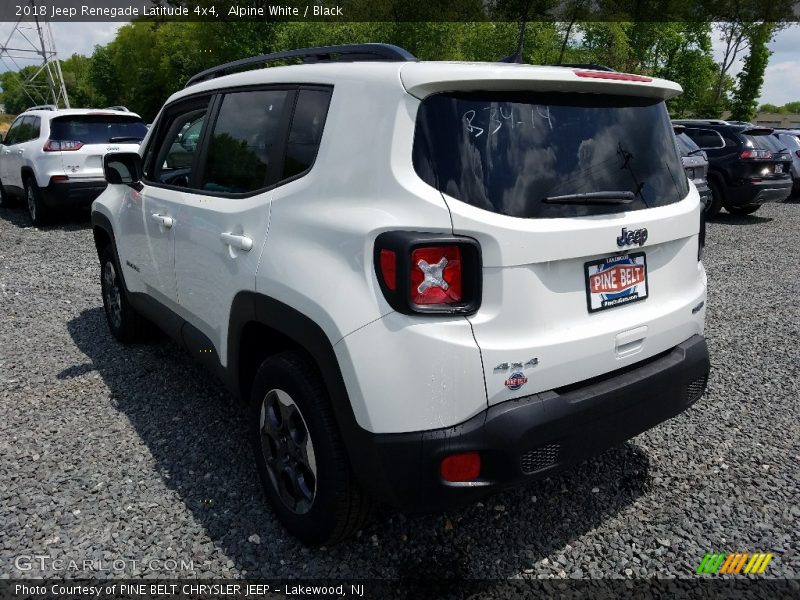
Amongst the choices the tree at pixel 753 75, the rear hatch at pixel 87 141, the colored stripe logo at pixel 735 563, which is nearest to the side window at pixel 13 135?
the rear hatch at pixel 87 141

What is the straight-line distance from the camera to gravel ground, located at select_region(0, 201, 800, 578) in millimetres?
2498

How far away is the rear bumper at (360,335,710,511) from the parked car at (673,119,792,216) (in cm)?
1027

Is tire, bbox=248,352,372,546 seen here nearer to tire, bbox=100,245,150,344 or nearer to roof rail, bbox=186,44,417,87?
roof rail, bbox=186,44,417,87

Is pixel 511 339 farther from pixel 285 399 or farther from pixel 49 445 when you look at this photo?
pixel 49 445

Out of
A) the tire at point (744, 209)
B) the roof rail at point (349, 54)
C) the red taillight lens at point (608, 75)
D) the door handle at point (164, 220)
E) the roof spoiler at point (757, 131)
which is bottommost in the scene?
the tire at point (744, 209)

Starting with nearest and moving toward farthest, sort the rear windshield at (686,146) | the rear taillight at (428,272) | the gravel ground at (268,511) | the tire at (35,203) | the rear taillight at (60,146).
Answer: the rear taillight at (428,272)
the gravel ground at (268,511)
the rear taillight at (60,146)
the tire at (35,203)
the rear windshield at (686,146)

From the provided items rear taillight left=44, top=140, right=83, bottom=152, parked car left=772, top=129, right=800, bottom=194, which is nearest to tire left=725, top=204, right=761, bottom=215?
parked car left=772, top=129, right=800, bottom=194

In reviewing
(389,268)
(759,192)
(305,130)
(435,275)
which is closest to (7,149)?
(305,130)

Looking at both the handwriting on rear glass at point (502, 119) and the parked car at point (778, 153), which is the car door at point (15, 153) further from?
the parked car at point (778, 153)

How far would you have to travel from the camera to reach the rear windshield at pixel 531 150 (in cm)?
198

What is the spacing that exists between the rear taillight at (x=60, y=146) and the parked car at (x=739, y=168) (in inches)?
423

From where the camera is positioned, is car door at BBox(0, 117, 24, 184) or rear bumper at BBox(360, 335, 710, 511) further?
car door at BBox(0, 117, 24, 184)

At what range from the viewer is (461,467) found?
1994mm

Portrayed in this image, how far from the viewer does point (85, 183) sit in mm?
9320
